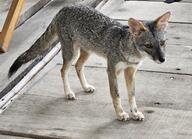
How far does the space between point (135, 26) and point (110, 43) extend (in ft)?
0.83

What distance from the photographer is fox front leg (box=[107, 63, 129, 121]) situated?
8.14 feet

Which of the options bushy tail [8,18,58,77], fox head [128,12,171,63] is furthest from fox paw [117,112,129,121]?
bushy tail [8,18,58,77]

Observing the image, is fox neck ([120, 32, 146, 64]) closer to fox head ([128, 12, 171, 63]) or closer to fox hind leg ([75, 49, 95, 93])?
fox head ([128, 12, 171, 63])

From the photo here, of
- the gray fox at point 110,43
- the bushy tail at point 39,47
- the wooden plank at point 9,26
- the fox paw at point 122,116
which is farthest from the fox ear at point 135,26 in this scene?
the wooden plank at point 9,26

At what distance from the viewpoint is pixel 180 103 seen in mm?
2684

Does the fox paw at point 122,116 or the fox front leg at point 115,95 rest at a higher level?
the fox front leg at point 115,95

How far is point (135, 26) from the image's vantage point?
2.29 metres

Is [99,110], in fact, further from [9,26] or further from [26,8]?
[26,8]

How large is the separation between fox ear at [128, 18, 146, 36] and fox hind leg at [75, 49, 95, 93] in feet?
1.84

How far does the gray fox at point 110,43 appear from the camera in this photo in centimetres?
228

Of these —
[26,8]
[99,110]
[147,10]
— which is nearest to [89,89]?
[99,110]

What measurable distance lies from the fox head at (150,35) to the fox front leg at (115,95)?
0.25 metres

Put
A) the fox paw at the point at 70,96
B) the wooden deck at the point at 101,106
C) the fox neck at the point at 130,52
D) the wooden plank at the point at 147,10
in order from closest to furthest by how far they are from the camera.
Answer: the fox neck at the point at 130,52 → the wooden deck at the point at 101,106 → the fox paw at the point at 70,96 → the wooden plank at the point at 147,10

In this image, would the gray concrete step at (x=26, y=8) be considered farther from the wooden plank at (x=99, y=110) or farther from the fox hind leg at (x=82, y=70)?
the fox hind leg at (x=82, y=70)
